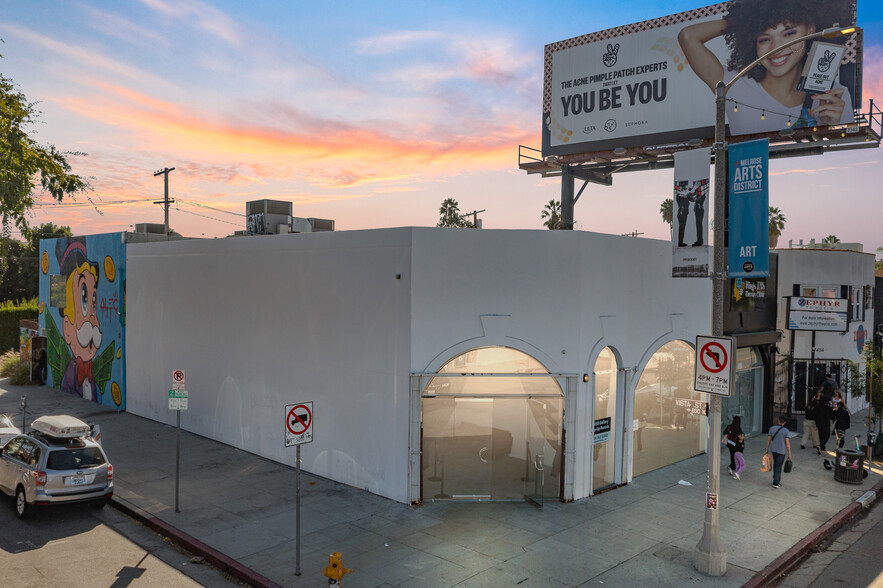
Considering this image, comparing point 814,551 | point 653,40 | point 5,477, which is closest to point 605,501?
point 814,551

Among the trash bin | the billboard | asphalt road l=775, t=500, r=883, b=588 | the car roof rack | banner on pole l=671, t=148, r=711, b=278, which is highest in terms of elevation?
the billboard

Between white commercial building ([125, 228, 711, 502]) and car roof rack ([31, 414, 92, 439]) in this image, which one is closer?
car roof rack ([31, 414, 92, 439])

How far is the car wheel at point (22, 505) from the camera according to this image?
1281 cm

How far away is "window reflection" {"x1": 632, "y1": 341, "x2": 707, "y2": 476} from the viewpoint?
53.1 ft

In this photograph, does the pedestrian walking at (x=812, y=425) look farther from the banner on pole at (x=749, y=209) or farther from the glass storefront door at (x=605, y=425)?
the banner on pole at (x=749, y=209)

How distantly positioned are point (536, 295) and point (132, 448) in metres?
12.7

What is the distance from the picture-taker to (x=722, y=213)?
1110 cm

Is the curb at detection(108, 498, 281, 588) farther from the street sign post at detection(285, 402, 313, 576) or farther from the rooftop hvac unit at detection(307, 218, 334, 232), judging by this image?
the rooftop hvac unit at detection(307, 218, 334, 232)

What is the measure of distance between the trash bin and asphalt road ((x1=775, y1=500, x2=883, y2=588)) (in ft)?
7.71

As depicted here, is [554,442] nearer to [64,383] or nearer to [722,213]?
[722,213]

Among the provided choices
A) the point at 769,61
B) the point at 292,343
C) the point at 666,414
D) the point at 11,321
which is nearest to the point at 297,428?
the point at 292,343

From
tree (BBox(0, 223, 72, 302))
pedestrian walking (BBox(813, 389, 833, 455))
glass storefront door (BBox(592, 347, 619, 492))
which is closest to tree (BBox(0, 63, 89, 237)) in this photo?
glass storefront door (BBox(592, 347, 619, 492))

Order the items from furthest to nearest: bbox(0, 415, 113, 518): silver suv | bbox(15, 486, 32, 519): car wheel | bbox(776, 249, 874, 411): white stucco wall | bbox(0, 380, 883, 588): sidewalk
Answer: bbox(776, 249, 874, 411): white stucco wall
bbox(15, 486, 32, 519): car wheel
bbox(0, 415, 113, 518): silver suv
bbox(0, 380, 883, 588): sidewalk

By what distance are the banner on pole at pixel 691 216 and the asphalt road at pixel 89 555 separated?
9328 mm
